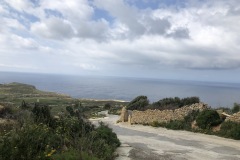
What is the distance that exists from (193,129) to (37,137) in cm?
1355

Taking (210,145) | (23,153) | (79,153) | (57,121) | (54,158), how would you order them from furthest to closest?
(210,145)
(57,121)
(79,153)
(54,158)
(23,153)

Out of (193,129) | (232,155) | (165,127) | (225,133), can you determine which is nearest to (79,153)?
(232,155)

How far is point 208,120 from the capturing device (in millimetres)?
18656

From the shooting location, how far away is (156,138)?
16.0 metres

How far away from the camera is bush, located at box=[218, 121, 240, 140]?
51.7ft

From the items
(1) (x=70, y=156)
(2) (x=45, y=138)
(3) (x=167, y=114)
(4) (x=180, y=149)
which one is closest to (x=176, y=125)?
(3) (x=167, y=114)

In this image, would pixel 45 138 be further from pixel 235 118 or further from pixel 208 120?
pixel 208 120

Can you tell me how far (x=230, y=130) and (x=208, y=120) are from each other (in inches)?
91.5

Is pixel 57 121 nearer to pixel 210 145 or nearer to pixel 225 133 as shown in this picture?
pixel 210 145

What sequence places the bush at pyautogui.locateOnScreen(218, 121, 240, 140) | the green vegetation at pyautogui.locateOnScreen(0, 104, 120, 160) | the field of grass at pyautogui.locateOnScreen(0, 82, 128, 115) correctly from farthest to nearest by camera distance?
the field of grass at pyautogui.locateOnScreen(0, 82, 128, 115) < the bush at pyautogui.locateOnScreen(218, 121, 240, 140) < the green vegetation at pyautogui.locateOnScreen(0, 104, 120, 160)

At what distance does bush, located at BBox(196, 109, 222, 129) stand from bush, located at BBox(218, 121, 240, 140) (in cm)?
97

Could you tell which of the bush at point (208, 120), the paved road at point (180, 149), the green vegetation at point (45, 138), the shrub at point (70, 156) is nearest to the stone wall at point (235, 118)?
the bush at point (208, 120)

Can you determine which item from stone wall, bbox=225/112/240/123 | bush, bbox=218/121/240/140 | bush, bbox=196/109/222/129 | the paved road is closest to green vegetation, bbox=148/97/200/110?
bush, bbox=196/109/222/129

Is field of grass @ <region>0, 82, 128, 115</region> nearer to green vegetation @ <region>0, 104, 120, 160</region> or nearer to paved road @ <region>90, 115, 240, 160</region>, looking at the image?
paved road @ <region>90, 115, 240, 160</region>
